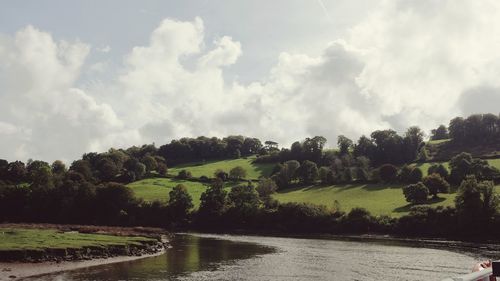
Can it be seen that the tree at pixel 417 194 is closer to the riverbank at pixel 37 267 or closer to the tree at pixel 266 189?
the tree at pixel 266 189

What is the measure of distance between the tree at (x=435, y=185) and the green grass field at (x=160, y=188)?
2841 inches

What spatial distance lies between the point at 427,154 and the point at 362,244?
120651 millimetres

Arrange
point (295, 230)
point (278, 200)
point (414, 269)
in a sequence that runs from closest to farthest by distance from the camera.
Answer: point (414, 269)
point (295, 230)
point (278, 200)

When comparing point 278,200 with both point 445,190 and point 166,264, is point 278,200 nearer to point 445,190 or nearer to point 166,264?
point 445,190

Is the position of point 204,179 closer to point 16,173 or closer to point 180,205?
point 180,205

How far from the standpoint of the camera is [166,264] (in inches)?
2391

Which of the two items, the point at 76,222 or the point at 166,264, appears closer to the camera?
the point at 166,264

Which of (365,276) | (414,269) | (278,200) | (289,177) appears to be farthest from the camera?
(289,177)

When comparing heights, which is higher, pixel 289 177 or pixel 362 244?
pixel 289 177

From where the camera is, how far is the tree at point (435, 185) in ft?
430

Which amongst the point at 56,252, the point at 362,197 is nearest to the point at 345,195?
the point at 362,197

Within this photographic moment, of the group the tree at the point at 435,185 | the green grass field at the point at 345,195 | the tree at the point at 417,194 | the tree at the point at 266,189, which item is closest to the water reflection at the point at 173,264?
the green grass field at the point at 345,195

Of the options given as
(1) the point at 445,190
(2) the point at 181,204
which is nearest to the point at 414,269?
(1) the point at 445,190

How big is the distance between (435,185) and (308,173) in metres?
55.2
